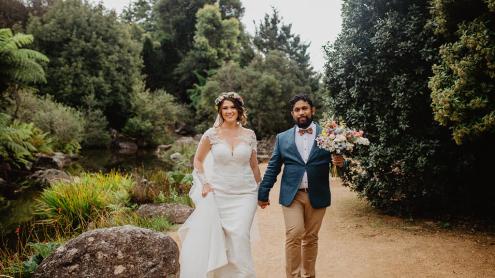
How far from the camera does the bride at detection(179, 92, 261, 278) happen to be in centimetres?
484

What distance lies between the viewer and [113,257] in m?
4.82

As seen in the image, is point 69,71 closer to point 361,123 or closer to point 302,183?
point 361,123

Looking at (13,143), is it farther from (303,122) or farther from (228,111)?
(303,122)

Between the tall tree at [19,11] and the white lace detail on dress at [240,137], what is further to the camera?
the tall tree at [19,11]

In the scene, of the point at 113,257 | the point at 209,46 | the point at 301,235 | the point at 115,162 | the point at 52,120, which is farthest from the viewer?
the point at 209,46

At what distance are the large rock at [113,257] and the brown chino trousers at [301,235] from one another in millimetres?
1522

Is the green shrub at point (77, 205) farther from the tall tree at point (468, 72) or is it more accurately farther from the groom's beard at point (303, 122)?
the tall tree at point (468, 72)

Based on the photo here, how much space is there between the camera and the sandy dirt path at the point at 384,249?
5.78 m

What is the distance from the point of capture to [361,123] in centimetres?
834

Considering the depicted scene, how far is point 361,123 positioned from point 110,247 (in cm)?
550

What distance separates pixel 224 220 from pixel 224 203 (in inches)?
8.1

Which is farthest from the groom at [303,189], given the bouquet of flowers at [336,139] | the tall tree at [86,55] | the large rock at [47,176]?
the tall tree at [86,55]

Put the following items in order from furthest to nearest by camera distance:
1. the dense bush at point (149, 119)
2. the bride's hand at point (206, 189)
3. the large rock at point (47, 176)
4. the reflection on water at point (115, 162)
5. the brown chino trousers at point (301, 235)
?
the dense bush at point (149, 119) < the reflection on water at point (115, 162) < the large rock at point (47, 176) < the bride's hand at point (206, 189) < the brown chino trousers at point (301, 235)

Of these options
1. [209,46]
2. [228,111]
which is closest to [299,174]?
[228,111]
